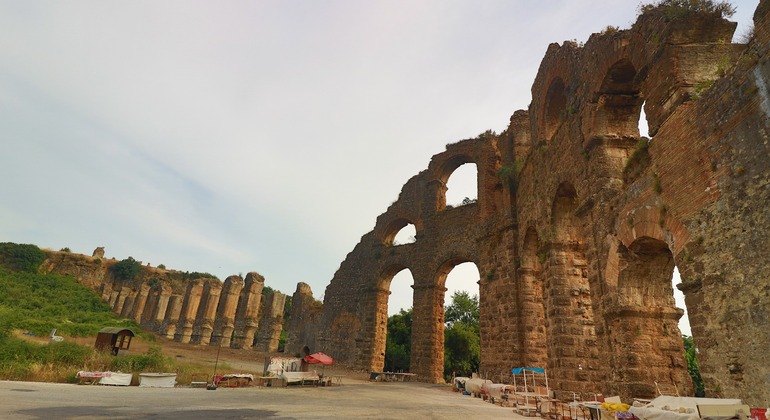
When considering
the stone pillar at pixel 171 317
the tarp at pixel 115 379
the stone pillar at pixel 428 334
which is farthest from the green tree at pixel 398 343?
the stone pillar at pixel 171 317

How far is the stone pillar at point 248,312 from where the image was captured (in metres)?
31.2

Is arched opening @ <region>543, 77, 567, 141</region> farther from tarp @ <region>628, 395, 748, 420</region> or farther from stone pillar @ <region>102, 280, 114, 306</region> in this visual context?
stone pillar @ <region>102, 280, 114, 306</region>

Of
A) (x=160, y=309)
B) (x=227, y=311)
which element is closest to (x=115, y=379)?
(x=227, y=311)

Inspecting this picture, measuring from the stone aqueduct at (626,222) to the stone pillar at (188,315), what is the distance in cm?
2249

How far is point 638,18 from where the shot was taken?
25.7 ft

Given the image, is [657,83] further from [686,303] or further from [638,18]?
[686,303]

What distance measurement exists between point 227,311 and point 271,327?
4.94 m

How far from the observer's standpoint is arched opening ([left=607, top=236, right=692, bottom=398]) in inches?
265

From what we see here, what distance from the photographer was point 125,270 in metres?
53.0

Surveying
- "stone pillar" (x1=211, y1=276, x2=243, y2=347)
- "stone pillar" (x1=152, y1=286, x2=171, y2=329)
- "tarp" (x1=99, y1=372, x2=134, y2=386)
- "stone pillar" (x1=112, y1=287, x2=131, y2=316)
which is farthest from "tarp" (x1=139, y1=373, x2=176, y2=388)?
"stone pillar" (x1=112, y1=287, x2=131, y2=316)

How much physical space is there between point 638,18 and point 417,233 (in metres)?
14.2

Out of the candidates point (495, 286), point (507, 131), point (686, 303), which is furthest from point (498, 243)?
point (686, 303)

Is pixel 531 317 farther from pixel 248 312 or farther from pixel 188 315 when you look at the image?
pixel 188 315

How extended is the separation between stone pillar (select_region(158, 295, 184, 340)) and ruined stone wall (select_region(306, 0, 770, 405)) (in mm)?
33330
